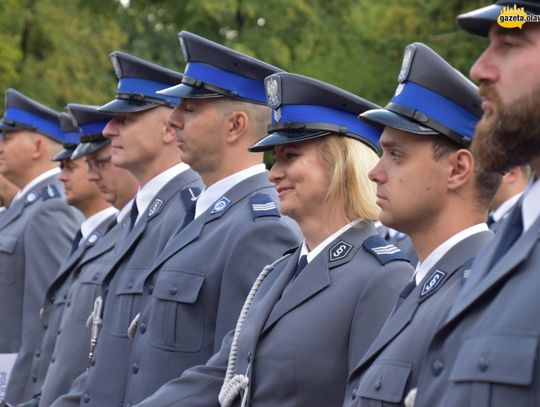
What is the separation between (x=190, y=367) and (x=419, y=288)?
1677 millimetres

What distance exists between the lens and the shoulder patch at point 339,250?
4738 millimetres

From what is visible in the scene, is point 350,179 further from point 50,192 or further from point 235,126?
point 50,192

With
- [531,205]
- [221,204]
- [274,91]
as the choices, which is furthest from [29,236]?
[531,205]

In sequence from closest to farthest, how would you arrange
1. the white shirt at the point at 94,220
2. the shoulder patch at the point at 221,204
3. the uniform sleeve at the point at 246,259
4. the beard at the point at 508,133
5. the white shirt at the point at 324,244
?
the beard at the point at 508,133, the white shirt at the point at 324,244, the uniform sleeve at the point at 246,259, the shoulder patch at the point at 221,204, the white shirt at the point at 94,220

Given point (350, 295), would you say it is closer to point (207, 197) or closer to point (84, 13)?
point (207, 197)

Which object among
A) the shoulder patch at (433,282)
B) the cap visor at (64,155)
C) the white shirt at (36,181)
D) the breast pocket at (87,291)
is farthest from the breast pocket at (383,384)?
the white shirt at (36,181)

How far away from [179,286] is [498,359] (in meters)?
2.61

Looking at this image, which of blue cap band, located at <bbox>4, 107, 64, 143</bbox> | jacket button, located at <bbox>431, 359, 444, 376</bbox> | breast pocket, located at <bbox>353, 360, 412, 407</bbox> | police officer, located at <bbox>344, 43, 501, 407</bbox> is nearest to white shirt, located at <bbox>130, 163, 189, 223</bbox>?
police officer, located at <bbox>344, 43, 501, 407</bbox>

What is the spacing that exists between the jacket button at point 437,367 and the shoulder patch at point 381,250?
1.18 metres

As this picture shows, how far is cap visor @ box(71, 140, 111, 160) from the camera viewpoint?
7.68 m

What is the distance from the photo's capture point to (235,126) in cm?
582

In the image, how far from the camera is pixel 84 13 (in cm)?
2386

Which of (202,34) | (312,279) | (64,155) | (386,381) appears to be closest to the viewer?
(386,381)

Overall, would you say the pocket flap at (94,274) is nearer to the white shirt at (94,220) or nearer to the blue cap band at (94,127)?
the white shirt at (94,220)
